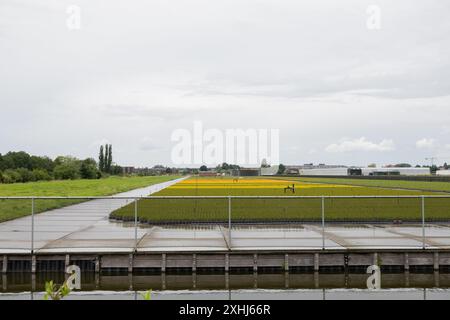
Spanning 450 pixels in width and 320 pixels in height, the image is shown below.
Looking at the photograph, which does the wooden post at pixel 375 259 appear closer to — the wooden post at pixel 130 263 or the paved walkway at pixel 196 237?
the paved walkway at pixel 196 237

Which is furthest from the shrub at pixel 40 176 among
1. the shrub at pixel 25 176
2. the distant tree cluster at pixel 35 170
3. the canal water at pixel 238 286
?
the canal water at pixel 238 286

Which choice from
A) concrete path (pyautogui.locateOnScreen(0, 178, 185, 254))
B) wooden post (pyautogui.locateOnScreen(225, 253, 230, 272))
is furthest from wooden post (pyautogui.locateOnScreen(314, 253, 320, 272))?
concrete path (pyautogui.locateOnScreen(0, 178, 185, 254))

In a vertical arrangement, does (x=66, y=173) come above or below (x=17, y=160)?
below

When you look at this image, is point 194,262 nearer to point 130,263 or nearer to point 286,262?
point 130,263

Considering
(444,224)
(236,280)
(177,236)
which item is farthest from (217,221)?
(444,224)

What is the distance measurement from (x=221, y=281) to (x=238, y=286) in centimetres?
76

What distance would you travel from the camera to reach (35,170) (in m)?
137

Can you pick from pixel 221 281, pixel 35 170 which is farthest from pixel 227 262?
pixel 35 170

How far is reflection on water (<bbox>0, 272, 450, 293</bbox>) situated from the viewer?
587 inches

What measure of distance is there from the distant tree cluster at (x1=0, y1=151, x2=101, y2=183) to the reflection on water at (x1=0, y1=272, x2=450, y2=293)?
102402 millimetres

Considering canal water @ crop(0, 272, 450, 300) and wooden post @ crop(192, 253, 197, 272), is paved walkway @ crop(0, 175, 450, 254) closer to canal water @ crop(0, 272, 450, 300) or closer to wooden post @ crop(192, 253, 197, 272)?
wooden post @ crop(192, 253, 197, 272)

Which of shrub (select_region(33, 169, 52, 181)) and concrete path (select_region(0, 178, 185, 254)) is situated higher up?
shrub (select_region(33, 169, 52, 181))
